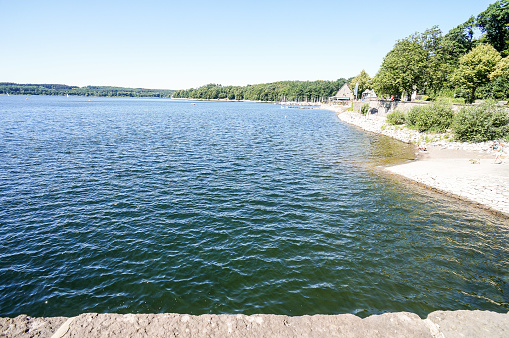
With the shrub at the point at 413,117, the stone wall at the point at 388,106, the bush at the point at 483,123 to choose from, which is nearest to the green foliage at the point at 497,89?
the stone wall at the point at 388,106

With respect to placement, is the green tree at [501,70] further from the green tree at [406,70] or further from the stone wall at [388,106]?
the green tree at [406,70]

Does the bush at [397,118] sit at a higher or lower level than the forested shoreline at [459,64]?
lower

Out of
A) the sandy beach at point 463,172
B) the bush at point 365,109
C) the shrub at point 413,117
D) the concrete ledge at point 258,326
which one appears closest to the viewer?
the concrete ledge at point 258,326

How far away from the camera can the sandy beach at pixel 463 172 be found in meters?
21.6

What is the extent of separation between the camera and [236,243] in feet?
51.2

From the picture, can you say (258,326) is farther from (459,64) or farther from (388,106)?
(459,64)

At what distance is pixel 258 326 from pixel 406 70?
74.8 meters

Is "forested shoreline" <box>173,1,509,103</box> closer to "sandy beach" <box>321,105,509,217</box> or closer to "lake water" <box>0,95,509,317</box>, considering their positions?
"sandy beach" <box>321,105,509,217</box>

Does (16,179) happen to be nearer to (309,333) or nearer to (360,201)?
(309,333)

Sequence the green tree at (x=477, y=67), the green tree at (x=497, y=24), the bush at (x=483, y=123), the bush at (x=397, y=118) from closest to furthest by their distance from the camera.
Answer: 1. the bush at (x=483, y=123)
2. the green tree at (x=477, y=67)
3. the bush at (x=397, y=118)
4. the green tree at (x=497, y=24)

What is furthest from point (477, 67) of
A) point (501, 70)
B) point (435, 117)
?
point (435, 117)

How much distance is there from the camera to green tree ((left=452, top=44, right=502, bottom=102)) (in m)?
52.9

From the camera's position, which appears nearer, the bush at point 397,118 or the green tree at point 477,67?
the green tree at point 477,67

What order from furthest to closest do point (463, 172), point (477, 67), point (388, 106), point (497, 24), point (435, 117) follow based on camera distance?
point (497, 24)
point (388, 106)
point (477, 67)
point (435, 117)
point (463, 172)
